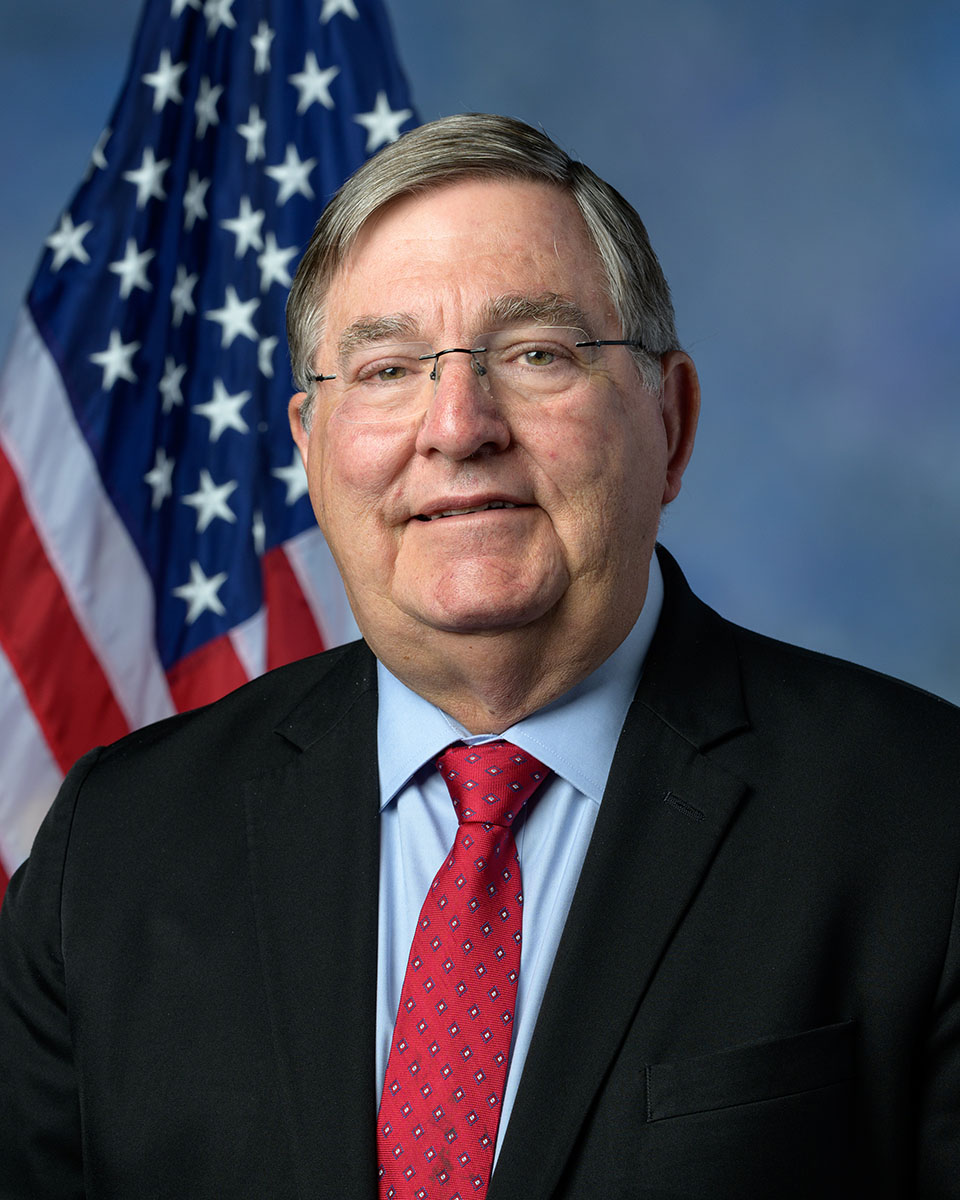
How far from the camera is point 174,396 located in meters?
3.63

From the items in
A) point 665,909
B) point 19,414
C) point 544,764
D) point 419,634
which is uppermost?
point 19,414

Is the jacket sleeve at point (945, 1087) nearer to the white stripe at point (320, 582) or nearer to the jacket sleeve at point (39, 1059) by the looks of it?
the jacket sleeve at point (39, 1059)

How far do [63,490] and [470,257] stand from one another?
1917 millimetres

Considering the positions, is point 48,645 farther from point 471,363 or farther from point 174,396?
point 471,363

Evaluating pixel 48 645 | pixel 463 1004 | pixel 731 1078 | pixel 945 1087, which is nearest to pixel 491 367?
pixel 463 1004

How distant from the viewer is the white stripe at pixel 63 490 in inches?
138

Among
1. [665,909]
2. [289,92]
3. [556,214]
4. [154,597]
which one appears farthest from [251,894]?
[289,92]

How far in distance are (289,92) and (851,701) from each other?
252cm

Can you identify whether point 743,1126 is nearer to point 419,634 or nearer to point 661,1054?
point 661,1054

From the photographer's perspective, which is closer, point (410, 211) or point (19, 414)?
point (410, 211)

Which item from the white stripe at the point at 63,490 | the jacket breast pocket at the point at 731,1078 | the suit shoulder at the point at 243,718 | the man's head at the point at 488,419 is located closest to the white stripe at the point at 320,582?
the white stripe at the point at 63,490

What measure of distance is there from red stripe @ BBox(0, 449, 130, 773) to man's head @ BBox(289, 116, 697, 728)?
1646 millimetres

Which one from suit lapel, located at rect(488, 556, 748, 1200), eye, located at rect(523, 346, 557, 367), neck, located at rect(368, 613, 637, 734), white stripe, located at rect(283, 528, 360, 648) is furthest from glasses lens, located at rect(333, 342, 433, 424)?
white stripe, located at rect(283, 528, 360, 648)

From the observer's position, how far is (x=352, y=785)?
6.93 feet
